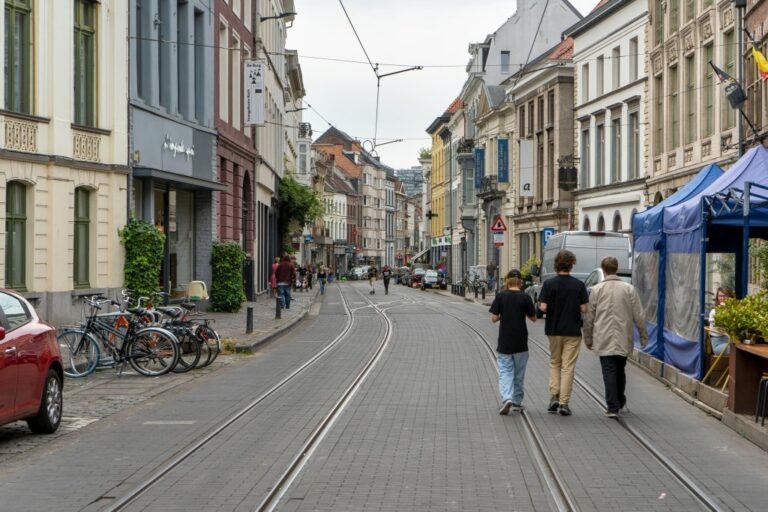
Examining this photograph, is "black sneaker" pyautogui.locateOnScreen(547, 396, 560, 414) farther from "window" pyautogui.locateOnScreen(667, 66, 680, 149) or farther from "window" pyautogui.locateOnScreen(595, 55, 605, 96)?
"window" pyautogui.locateOnScreen(595, 55, 605, 96)

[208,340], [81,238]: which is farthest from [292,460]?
[81,238]

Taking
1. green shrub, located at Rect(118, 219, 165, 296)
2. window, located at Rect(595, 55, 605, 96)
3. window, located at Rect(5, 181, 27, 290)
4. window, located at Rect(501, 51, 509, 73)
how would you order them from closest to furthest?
window, located at Rect(5, 181, 27, 290) → green shrub, located at Rect(118, 219, 165, 296) → window, located at Rect(595, 55, 605, 96) → window, located at Rect(501, 51, 509, 73)

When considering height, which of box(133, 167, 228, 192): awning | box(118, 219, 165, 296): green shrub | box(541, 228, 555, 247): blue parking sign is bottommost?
box(118, 219, 165, 296): green shrub

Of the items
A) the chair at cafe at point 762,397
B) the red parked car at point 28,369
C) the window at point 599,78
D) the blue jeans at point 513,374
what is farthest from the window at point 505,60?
the red parked car at point 28,369

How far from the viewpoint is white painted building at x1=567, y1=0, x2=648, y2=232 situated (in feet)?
146

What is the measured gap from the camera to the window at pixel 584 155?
52062 millimetres

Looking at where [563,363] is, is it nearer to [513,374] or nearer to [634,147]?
[513,374]

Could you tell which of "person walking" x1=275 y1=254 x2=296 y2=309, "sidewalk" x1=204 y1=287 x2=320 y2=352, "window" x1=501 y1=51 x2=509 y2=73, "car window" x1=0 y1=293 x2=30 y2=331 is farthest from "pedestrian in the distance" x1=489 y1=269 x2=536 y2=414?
"window" x1=501 y1=51 x2=509 y2=73

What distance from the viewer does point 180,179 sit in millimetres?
30109

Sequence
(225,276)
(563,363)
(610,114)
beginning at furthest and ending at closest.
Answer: (610,114) < (225,276) < (563,363)

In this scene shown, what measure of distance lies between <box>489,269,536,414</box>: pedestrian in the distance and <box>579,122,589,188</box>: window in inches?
1559

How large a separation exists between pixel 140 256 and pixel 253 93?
12487 mm

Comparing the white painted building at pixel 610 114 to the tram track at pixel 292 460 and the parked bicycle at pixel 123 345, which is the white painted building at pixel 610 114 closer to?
the tram track at pixel 292 460

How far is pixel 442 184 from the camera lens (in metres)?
101
